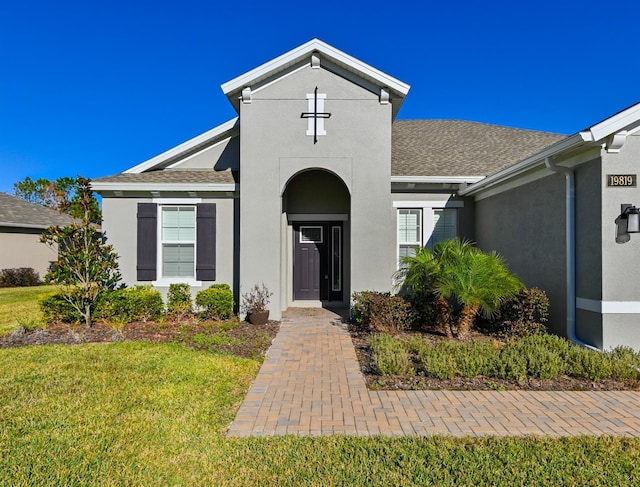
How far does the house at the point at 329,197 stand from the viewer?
7.40 metres

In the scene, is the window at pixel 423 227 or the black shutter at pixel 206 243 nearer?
the black shutter at pixel 206 243

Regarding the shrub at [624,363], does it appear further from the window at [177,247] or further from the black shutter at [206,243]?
the window at [177,247]

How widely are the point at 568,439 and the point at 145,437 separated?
4204mm

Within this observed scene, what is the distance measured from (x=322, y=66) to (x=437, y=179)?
13.7ft

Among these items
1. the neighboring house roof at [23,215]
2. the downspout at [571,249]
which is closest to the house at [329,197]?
the downspout at [571,249]

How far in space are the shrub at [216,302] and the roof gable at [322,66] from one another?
4945mm

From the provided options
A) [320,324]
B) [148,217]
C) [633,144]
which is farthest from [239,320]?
[633,144]

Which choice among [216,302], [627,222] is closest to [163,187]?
[216,302]

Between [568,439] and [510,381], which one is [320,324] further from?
[568,439]

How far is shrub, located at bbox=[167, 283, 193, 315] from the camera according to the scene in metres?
9.83

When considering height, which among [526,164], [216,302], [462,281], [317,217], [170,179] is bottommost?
[216,302]

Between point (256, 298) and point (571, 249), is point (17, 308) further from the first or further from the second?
point (571, 249)

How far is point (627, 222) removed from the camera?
19.9ft

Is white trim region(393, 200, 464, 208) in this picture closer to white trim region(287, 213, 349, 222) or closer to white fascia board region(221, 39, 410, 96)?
white trim region(287, 213, 349, 222)
